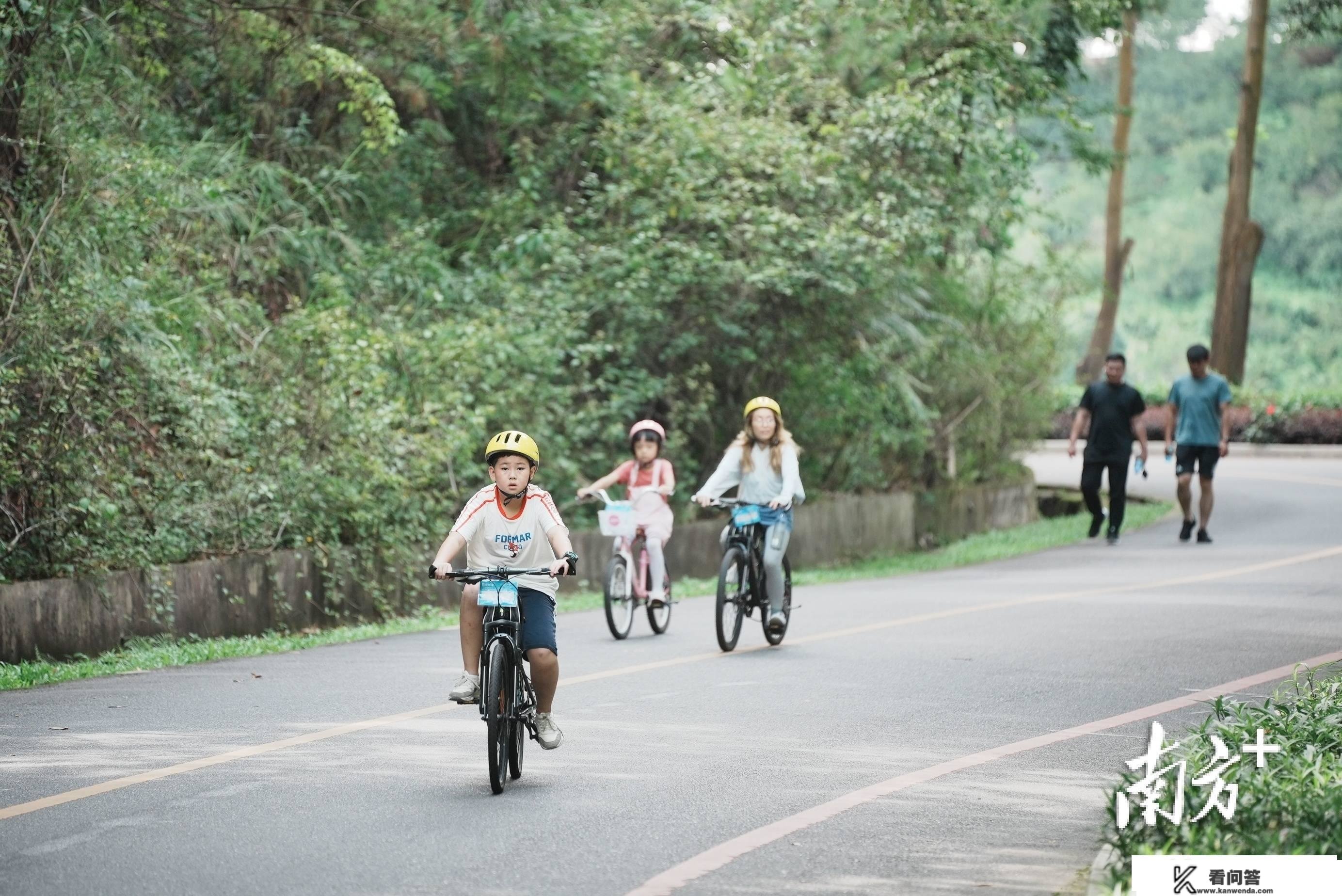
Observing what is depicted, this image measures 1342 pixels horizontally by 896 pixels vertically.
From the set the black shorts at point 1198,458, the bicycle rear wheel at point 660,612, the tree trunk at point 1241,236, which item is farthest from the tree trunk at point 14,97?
the tree trunk at point 1241,236

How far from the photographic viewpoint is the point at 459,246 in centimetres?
2241

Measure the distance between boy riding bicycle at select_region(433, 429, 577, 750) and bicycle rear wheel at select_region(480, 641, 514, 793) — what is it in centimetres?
27

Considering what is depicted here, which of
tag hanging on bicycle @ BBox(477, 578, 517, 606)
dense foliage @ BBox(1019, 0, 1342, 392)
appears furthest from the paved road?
dense foliage @ BBox(1019, 0, 1342, 392)

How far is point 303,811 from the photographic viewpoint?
7.29 metres

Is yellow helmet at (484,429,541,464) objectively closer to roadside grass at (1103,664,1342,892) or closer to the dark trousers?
roadside grass at (1103,664,1342,892)

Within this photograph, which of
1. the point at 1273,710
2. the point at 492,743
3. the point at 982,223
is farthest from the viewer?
the point at 982,223

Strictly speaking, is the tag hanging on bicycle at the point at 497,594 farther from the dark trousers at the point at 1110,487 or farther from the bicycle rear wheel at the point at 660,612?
the dark trousers at the point at 1110,487

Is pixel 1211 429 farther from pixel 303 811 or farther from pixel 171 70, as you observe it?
pixel 303 811

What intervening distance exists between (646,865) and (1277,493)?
75.8 ft

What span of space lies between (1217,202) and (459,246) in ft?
135

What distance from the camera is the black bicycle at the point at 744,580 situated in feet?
41.0

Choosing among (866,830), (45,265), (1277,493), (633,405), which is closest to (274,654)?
(45,265)

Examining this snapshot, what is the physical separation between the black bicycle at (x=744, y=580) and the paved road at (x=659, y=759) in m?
0.21

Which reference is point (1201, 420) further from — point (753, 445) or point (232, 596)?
point (232, 596)
